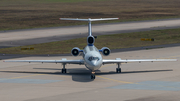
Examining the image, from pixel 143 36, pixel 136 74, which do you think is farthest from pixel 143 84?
pixel 143 36

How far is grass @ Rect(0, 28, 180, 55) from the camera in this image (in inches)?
2135

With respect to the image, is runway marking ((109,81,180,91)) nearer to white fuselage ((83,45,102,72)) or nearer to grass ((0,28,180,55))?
white fuselage ((83,45,102,72))

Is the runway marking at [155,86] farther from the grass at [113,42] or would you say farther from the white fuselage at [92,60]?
the grass at [113,42]

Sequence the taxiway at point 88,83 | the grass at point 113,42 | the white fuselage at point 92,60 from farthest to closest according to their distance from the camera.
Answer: the grass at point 113,42
the white fuselage at point 92,60
the taxiway at point 88,83

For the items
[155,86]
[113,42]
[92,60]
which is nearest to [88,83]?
[92,60]

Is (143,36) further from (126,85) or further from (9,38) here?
(126,85)

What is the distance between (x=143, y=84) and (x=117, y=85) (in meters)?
2.52

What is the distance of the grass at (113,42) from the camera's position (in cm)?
5422

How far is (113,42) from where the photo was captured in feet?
209

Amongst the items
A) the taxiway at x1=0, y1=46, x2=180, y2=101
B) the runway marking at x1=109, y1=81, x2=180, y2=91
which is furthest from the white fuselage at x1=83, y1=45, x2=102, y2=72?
the runway marking at x1=109, y1=81, x2=180, y2=91

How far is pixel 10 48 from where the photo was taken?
56281 millimetres

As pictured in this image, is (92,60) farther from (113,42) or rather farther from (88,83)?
(113,42)

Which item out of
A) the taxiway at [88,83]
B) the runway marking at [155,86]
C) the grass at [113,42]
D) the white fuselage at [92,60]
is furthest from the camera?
the grass at [113,42]

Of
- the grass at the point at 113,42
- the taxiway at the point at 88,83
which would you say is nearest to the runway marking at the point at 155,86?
the taxiway at the point at 88,83
